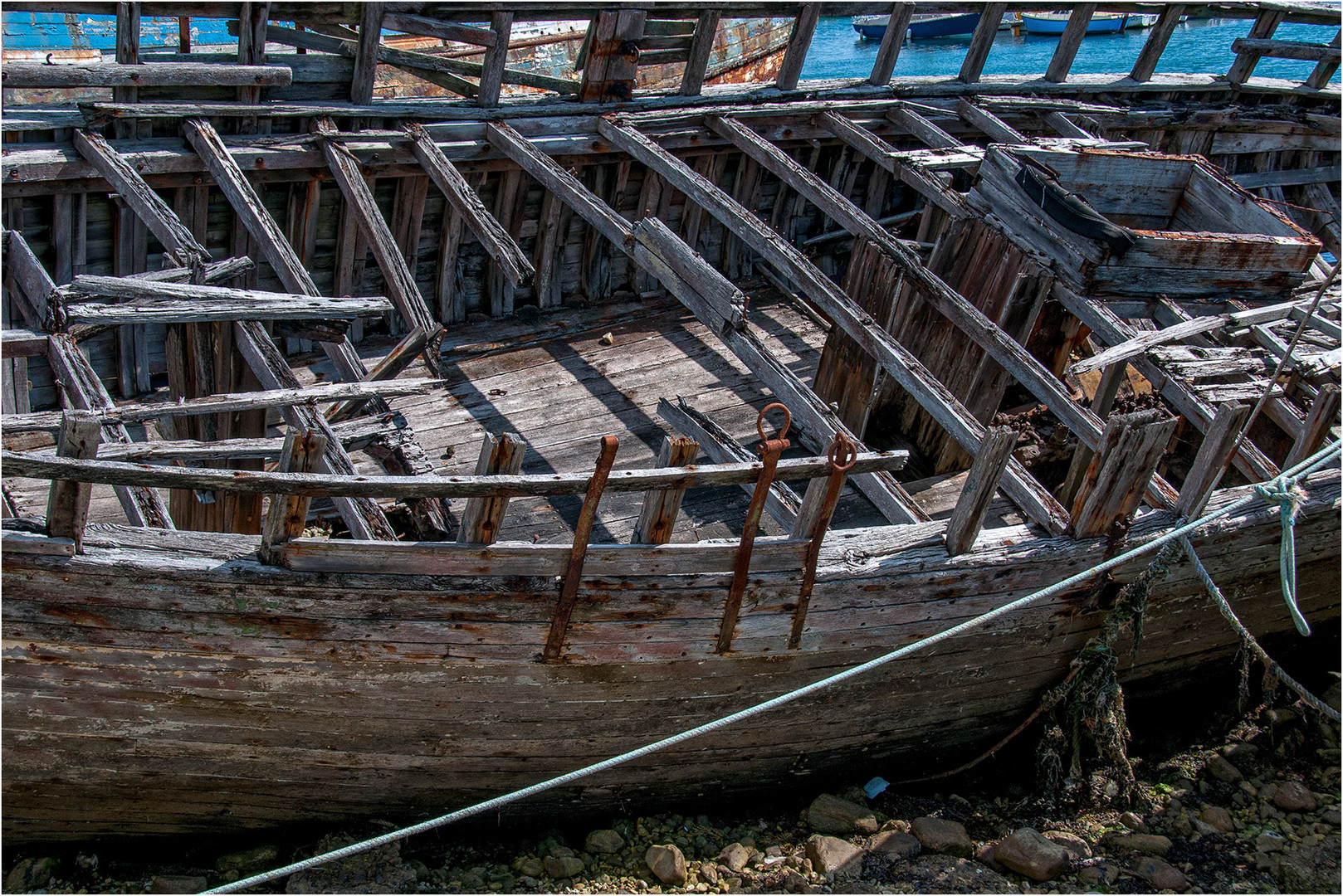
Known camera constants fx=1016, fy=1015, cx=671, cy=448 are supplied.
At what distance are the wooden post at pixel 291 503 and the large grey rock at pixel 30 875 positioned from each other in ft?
6.31

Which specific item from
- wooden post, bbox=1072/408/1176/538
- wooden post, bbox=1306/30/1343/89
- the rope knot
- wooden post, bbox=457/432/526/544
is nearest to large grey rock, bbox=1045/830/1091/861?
wooden post, bbox=1072/408/1176/538

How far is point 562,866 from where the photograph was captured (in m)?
4.62

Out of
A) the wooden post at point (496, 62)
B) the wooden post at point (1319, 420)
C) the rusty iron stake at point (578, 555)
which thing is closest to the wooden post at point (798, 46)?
the wooden post at point (496, 62)

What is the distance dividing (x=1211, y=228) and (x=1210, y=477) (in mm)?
3195

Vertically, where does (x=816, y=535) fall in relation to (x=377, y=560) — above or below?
above

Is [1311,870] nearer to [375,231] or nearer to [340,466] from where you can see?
[340,466]

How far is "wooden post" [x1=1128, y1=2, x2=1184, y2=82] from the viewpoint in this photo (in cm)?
947

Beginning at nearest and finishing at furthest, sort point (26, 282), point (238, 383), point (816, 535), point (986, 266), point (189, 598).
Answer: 1. point (189, 598)
2. point (816, 535)
3. point (26, 282)
4. point (238, 383)
5. point (986, 266)

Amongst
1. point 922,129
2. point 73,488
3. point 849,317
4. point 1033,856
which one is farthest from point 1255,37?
point 73,488

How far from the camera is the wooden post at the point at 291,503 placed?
134 inches

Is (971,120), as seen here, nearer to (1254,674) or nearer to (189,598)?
(1254,674)

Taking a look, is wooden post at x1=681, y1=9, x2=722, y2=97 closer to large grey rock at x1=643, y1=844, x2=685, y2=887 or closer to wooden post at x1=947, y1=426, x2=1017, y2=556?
wooden post at x1=947, y1=426, x2=1017, y2=556

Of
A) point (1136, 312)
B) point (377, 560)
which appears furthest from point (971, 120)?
point (377, 560)

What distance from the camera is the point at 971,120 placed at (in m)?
8.79
